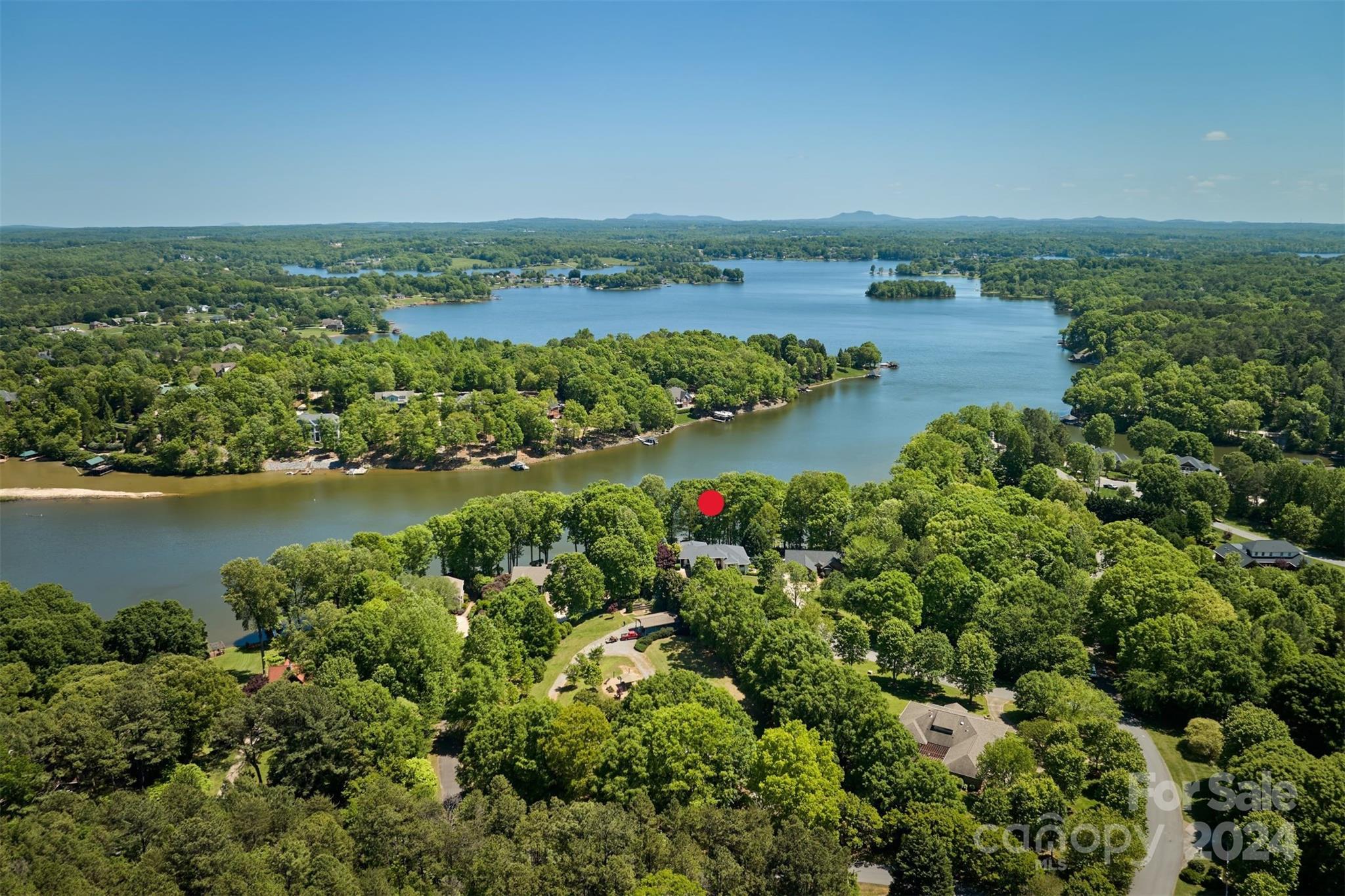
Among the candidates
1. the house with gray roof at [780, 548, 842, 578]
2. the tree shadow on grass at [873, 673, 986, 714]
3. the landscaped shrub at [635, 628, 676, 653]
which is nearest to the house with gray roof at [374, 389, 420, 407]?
the house with gray roof at [780, 548, 842, 578]

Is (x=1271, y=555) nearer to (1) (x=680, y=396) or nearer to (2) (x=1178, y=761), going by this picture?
(2) (x=1178, y=761)

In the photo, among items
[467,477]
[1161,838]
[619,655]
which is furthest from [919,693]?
[467,477]

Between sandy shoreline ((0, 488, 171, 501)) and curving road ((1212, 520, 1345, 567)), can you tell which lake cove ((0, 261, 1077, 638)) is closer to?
sandy shoreline ((0, 488, 171, 501))

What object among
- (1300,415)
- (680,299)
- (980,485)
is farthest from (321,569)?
(680,299)

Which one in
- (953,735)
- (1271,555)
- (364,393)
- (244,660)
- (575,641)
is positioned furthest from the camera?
(364,393)

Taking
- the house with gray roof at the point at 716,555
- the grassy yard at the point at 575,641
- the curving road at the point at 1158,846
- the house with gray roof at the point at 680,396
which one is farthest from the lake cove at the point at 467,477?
the curving road at the point at 1158,846

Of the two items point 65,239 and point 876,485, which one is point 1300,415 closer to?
point 876,485

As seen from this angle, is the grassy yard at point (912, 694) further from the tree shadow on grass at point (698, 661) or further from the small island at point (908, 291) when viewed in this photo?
the small island at point (908, 291)
